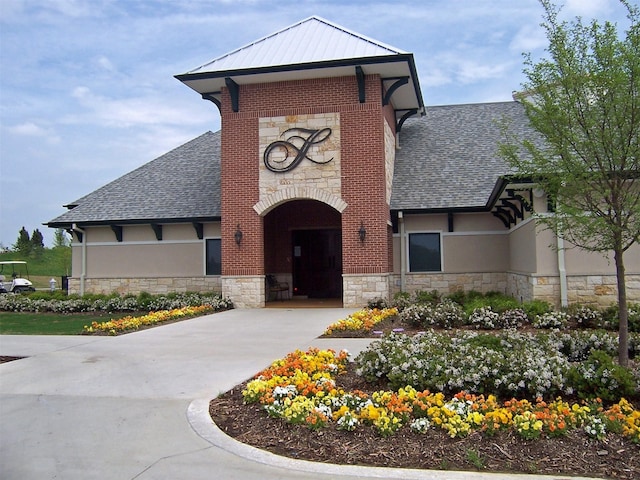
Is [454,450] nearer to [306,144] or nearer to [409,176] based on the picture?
[306,144]

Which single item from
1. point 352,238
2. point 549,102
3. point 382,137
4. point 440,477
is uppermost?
point 382,137

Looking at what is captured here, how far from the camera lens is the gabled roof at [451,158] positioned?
18078mm

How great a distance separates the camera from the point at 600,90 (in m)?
6.45

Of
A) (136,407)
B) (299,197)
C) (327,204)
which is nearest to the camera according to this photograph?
(136,407)

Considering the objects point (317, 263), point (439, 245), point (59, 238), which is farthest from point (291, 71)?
point (59, 238)

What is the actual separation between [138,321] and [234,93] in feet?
24.6

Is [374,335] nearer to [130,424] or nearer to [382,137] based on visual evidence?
[130,424]

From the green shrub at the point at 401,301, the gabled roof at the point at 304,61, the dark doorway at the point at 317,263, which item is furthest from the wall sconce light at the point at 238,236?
the green shrub at the point at 401,301

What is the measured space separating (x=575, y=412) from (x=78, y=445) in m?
4.35

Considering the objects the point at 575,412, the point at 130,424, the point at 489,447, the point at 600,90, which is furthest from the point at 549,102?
the point at 130,424

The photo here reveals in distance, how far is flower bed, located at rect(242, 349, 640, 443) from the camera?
474 centimetres

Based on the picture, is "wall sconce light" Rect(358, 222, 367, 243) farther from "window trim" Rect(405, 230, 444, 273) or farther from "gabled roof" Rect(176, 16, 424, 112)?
"gabled roof" Rect(176, 16, 424, 112)

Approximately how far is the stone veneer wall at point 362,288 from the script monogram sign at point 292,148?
11.6 ft

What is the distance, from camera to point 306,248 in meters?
21.6
